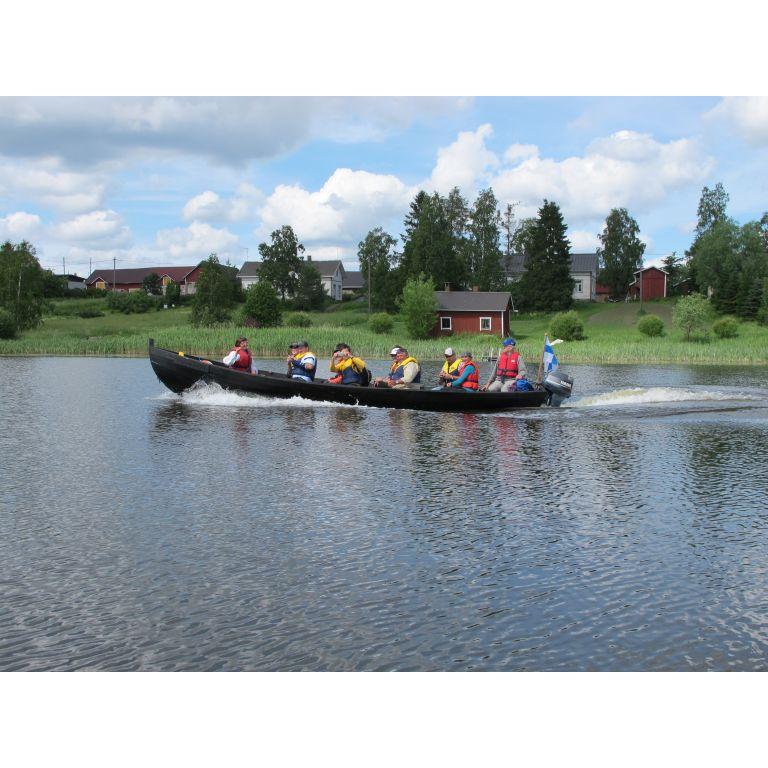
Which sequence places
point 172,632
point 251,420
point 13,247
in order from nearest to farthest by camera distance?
point 172,632 → point 251,420 → point 13,247

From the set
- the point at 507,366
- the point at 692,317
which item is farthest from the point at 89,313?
the point at 507,366

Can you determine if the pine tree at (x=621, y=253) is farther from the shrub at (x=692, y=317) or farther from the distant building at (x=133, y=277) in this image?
the distant building at (x=133, y=277)

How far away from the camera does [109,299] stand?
78062 millimetres

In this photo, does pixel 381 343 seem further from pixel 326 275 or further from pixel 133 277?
pixel 133 277

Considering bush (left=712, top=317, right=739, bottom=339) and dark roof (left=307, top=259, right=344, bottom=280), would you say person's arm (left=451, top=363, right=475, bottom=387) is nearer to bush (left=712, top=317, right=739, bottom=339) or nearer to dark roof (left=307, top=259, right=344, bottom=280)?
bush (left=712, top=317, right=739, bottom=339)

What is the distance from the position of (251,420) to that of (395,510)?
9194mm

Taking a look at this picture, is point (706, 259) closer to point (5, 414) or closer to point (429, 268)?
point (429, 268)

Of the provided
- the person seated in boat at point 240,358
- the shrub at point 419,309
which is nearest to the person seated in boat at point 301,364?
the person seated in boat at point 240,358

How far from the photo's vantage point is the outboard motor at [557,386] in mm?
21188

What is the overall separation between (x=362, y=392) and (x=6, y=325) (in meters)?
42.8

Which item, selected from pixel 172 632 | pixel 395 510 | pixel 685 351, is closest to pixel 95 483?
pixel 395 510

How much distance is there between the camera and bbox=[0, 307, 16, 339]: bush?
54.9 meters

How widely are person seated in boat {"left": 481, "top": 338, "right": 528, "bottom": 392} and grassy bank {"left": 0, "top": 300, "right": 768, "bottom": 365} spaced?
2170 centimetres

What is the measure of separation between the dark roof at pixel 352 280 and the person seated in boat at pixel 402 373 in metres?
88.1
